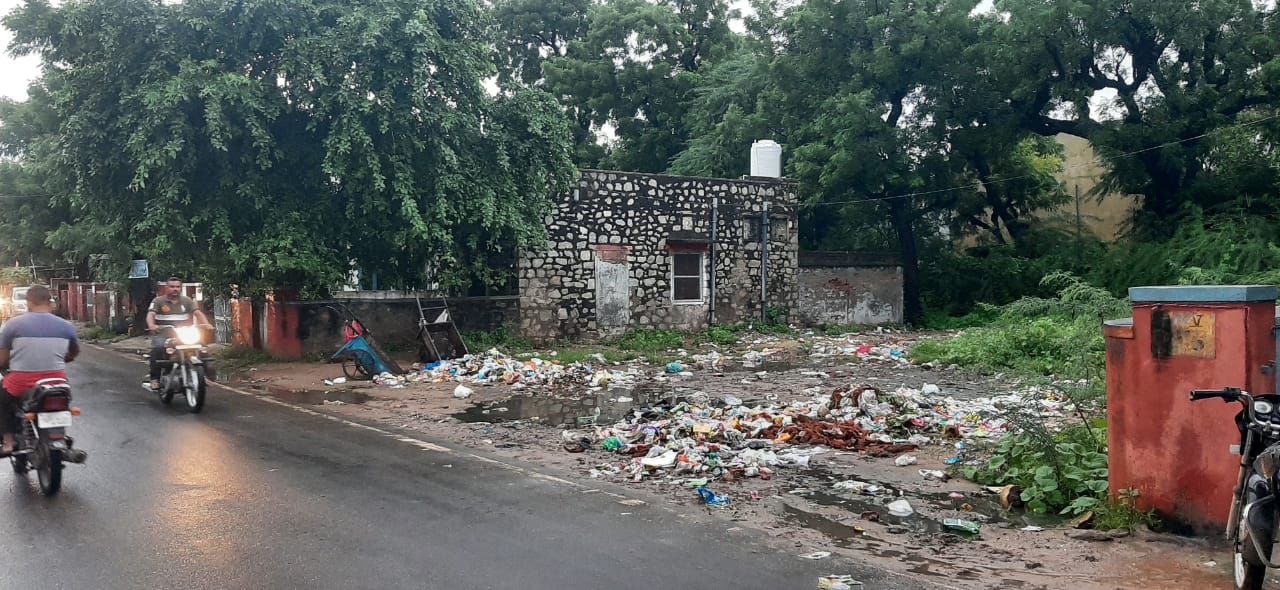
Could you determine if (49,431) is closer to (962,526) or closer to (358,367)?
(962,526)

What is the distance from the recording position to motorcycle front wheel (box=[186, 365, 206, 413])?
1054 centimetres

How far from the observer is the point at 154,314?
36.6 ft

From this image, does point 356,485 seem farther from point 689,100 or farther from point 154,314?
point 689,100

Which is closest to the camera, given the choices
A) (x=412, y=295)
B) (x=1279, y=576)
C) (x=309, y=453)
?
(x=1279, y=576)

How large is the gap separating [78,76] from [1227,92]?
2425 centimetres

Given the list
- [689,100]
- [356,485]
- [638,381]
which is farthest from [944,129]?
[356,485]

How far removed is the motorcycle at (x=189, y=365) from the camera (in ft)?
34.7

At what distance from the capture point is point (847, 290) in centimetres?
2478

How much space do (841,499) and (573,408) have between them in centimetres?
530

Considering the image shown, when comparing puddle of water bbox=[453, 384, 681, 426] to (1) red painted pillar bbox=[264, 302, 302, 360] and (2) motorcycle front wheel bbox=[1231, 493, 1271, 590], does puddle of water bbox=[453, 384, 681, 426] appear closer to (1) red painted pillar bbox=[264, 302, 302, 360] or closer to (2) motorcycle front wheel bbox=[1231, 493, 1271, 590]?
(1) red painted pillar bbox=[264, 302, 302, 360]

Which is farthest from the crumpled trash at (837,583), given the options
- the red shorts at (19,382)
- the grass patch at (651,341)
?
the grass patch at (651,341)

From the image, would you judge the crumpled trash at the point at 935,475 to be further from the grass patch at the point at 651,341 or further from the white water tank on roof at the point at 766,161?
the white water tank on roof at the point at 766,161

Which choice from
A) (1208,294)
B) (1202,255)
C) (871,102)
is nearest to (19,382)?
(1208,294)

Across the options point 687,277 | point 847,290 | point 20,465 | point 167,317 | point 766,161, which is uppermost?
point 766,161
